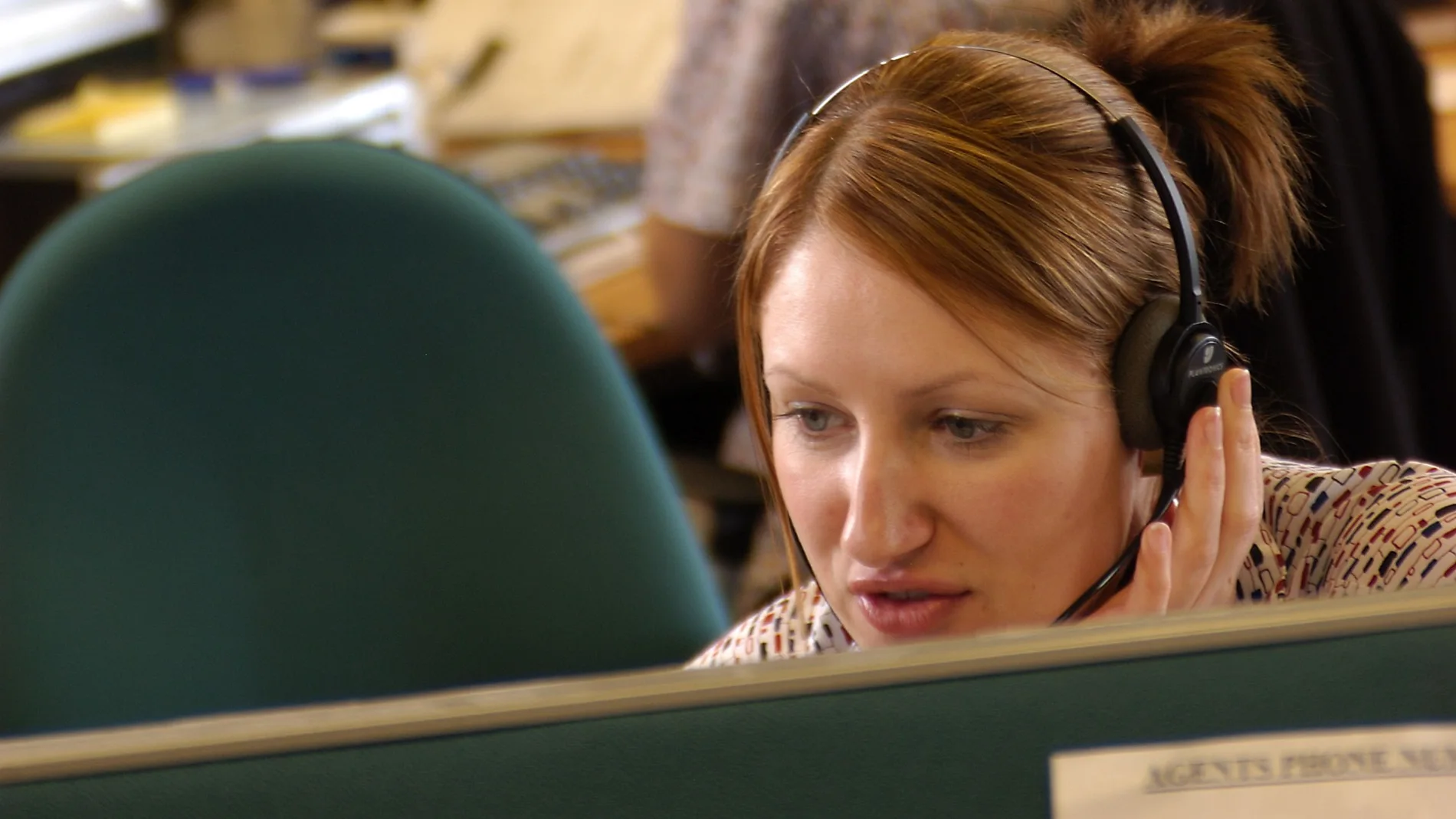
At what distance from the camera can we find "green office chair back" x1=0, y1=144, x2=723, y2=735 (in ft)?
2.86

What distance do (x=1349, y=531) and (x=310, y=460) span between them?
2.01 ft

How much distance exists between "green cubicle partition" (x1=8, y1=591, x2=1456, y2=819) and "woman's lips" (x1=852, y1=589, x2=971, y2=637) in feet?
0.87

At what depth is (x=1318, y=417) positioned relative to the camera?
0.91m

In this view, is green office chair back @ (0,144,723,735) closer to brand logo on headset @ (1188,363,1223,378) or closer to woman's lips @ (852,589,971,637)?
woman's lips @ (852,589,971,637)

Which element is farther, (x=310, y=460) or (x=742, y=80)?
(x=742, y=80)

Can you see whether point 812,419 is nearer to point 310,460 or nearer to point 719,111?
point 310,460

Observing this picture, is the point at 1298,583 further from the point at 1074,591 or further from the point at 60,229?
the point at 60,229

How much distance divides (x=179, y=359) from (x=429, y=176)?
0.19 m

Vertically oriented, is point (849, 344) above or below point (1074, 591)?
above

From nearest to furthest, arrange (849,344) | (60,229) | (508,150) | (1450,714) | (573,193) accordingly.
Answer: (1450,714)
(849,344)
(60,229)
(573,193)
(508,150)

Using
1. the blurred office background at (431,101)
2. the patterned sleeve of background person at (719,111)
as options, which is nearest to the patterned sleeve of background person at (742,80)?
the patterned sleeve of background person at (719,111)

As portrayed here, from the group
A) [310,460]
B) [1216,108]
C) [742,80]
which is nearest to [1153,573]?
[1216,108]

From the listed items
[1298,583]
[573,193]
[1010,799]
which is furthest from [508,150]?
[1010,799]

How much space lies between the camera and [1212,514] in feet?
2.18
